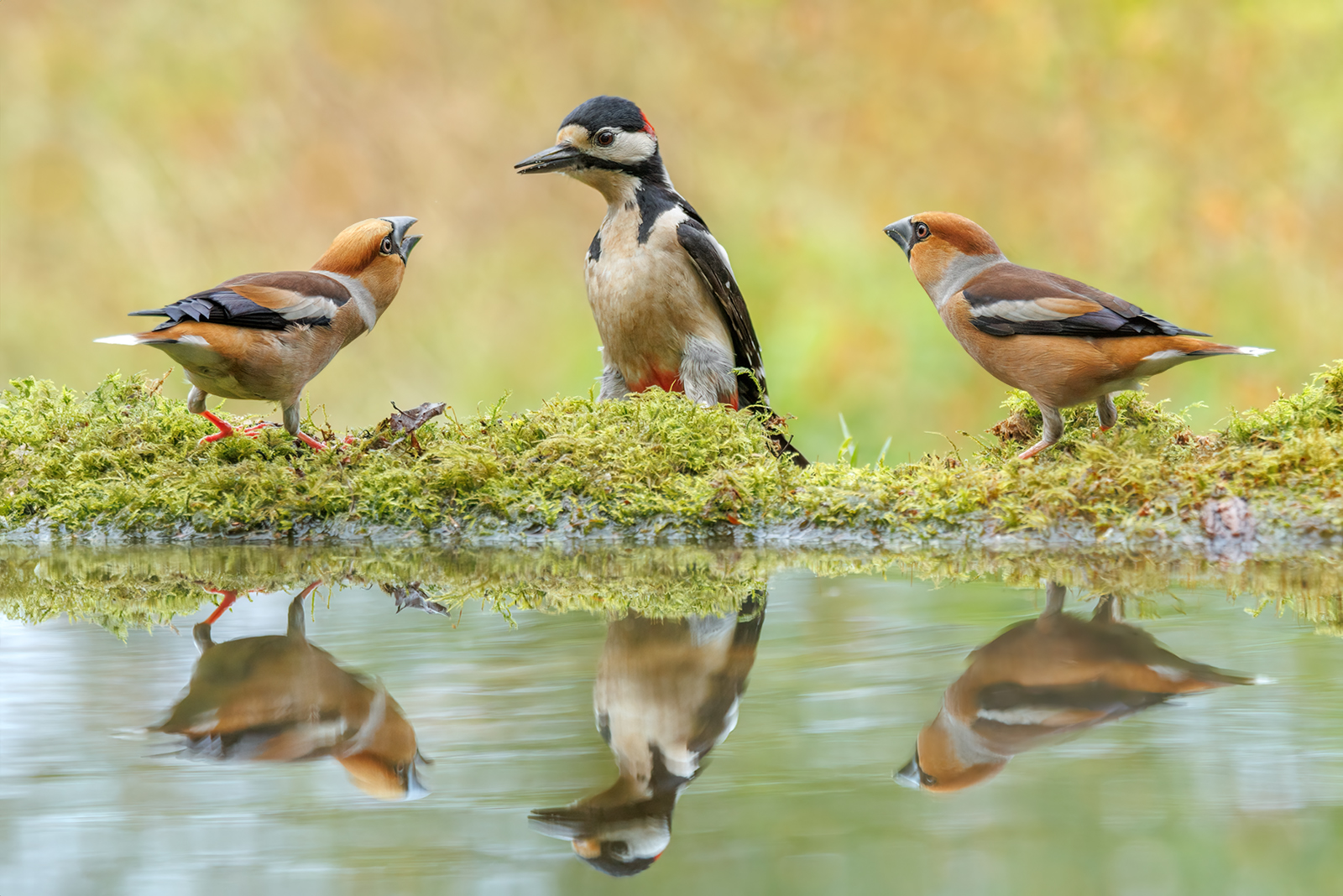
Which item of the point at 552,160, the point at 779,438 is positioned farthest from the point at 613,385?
the point at 552,160

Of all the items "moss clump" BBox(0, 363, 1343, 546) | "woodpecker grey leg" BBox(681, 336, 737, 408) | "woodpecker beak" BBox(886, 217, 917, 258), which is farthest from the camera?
"woodpecker grey leg" BBox(681, 336, 737, 408)

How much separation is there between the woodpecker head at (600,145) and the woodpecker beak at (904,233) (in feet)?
4.63

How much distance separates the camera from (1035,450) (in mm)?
5344

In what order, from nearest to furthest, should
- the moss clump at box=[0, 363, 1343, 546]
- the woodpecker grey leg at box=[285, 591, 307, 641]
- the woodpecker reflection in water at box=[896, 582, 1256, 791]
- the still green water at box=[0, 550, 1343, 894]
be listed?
the still green water at box=[0, 550, 1343, 894]
the woodpecker reflection in water at box=[896, 582, 1256, 791]
the woodpecker grey leg at box=[285, 591, 307, 641]
the moss clump at box=[0, 363, 1343, 546]

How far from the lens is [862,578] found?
13.5 ft

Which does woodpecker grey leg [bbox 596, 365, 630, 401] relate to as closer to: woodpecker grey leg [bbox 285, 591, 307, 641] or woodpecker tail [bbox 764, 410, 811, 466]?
woodpecker tail [bbox 764, 410, 811, 466]

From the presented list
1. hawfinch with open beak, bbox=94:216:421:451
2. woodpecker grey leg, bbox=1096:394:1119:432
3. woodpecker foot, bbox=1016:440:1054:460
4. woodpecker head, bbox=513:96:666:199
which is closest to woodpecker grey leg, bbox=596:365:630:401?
woodpecker head, bbox=513:96:666:199

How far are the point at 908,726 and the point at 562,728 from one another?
27.3 inches

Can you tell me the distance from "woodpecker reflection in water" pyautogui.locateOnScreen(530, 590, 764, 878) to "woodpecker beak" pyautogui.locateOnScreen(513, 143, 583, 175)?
10.7ft

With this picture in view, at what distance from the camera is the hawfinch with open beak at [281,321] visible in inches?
209

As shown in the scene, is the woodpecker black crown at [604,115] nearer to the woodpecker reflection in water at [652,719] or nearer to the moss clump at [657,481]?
the moss clump at [657,481]

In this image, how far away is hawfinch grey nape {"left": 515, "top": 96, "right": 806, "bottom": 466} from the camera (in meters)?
6.41

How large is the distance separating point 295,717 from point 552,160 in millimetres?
4151

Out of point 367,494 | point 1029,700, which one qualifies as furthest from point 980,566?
point 367,494
